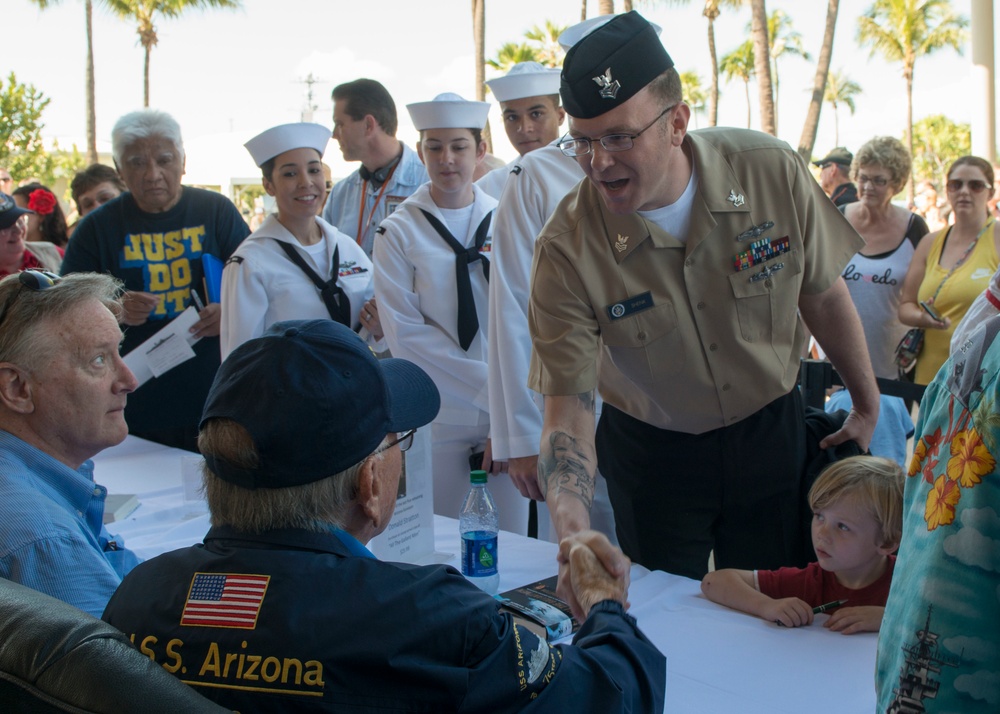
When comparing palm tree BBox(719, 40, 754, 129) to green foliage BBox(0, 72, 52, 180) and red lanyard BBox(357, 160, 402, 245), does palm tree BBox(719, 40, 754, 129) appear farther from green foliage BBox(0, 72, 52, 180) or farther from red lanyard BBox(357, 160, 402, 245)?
red lanyard BBox(357, 160, 402, 245)

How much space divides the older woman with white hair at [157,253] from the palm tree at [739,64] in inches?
1684

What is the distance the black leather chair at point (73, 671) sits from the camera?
0.80 metres

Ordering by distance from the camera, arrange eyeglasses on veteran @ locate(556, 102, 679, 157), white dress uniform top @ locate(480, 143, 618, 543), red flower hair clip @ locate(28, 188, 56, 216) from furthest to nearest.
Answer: red flower hair clip @ locate(28, 188, 56, 216) < white dress uniform top @ locate(480, 143, 618, 543) < eyeglasses on veteran @ locate(556, 102, 679, 157)

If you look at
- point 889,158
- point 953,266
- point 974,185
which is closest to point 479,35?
point 889,158

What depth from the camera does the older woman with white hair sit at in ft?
12.8

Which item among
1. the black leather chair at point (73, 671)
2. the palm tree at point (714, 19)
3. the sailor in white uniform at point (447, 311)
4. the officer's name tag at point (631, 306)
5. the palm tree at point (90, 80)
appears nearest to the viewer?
the black leather chair at point (73, 671)

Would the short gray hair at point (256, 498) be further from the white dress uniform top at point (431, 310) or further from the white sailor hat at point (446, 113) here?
the white sailor hat at point (446, 113)

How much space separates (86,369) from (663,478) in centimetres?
139

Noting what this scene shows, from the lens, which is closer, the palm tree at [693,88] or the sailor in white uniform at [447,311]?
the sailor in white uniform at [447,311]

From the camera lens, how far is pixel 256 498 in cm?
119

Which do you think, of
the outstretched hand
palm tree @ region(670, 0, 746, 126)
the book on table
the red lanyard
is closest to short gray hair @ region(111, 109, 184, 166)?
the red lanyard

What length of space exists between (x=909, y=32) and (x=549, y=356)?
4643 centimetres

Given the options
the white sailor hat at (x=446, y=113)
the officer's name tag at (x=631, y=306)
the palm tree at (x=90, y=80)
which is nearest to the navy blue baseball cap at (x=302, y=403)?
the officer's name tag at (x=631, y=306)

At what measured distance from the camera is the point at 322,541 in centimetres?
117
